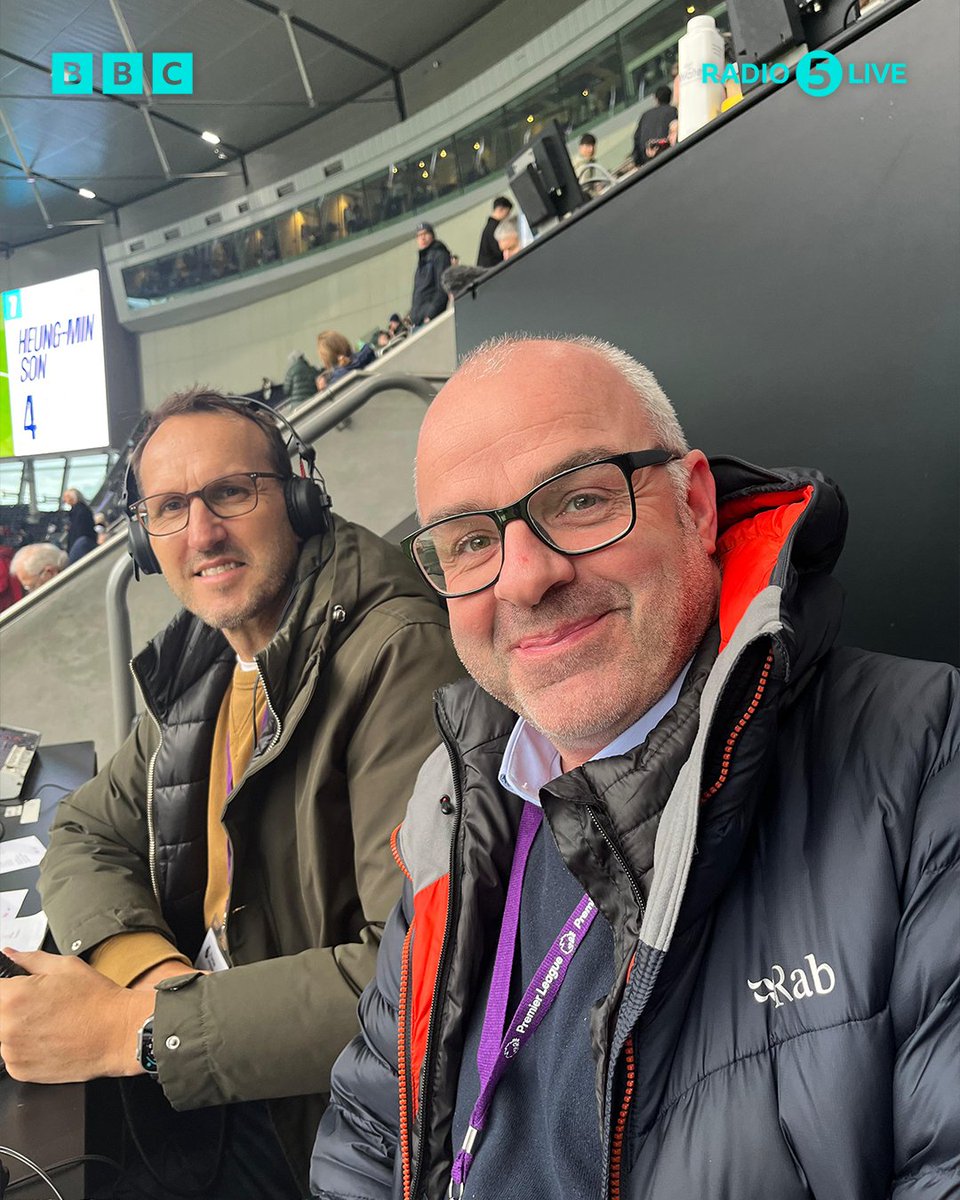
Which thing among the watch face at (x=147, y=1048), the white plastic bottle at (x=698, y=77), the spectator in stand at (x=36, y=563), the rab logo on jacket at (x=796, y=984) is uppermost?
the white plastic bottle at (x=698, y=77)

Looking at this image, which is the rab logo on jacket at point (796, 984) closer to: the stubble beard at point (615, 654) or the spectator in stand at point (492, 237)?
the stubble beard at point (615, 654)

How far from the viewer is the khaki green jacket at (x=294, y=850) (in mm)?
1148

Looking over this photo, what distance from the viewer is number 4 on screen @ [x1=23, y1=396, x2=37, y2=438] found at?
2688mm

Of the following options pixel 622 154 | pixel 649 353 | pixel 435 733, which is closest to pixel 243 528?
pixel 435 733

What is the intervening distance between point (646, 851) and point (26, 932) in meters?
1.39

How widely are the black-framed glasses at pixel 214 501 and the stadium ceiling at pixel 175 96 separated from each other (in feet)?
4.96

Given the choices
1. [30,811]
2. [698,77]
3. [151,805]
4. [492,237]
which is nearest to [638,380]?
[698,77]

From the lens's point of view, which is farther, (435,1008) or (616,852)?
(435,1008)

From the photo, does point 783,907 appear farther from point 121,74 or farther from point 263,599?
point 121,74

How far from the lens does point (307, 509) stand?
1610 millimetres

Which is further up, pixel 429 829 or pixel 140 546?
pixel 140 546

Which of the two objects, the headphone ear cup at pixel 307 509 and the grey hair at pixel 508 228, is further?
the grey hair at pixel 508 228

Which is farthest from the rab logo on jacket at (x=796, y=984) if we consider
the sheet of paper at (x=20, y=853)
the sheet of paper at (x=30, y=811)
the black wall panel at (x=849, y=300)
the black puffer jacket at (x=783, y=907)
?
the sheet of paper at (x=30, y=811)

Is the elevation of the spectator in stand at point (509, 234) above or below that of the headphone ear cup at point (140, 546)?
above
